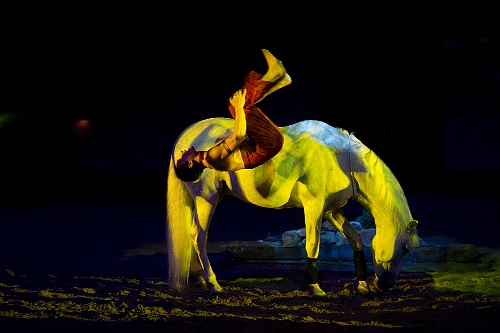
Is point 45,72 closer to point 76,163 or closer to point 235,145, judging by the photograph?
point 76,163

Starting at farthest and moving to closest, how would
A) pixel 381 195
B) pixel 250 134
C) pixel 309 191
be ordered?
pixel 309 191
pixel 381 195
pixel 250 134

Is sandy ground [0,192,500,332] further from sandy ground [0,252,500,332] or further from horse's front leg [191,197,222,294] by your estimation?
horse's front leg [191,197,222,294]

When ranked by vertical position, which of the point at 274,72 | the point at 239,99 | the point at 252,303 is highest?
the point at 274,72

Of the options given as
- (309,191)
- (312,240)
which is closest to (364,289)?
(312,240)

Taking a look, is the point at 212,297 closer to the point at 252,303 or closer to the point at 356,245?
the point at 252,303

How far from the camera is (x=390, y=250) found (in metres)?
6.04

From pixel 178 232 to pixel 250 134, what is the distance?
1546 millimetres

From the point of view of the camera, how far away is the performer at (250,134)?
5660 mm

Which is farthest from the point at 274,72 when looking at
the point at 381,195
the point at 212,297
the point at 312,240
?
the point at 212,297

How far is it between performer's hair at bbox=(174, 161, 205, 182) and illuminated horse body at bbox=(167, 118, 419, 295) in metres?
0.54

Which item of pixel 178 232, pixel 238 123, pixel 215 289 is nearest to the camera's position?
pixel 238 123

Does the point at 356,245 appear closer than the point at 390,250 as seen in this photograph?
No

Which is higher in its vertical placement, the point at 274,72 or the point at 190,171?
the point at 274,72

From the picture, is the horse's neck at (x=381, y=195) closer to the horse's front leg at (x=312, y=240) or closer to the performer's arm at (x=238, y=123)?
the horse's front leg at (x=312, y=240)
